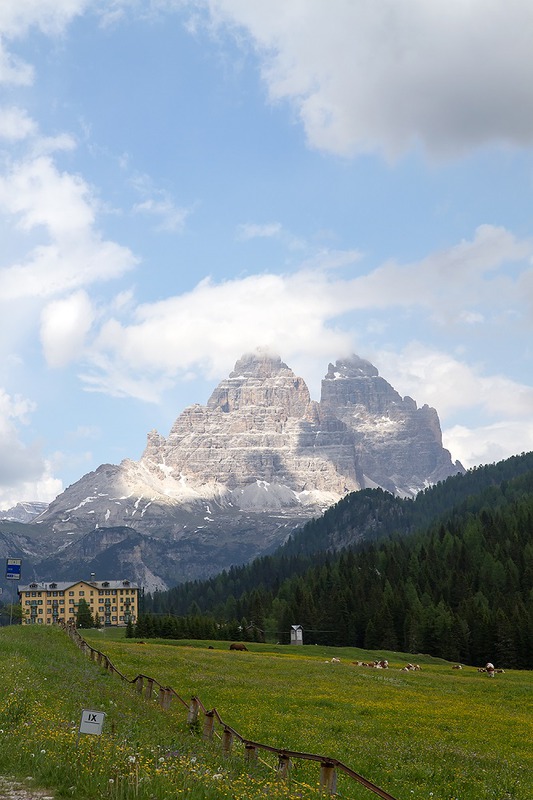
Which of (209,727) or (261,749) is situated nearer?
(261,749)

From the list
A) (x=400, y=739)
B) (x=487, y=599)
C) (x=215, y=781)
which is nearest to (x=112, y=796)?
(x=215, y=781)

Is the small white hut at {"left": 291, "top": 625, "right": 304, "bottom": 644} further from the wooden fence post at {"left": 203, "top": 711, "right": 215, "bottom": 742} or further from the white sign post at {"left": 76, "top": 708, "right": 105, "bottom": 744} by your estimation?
the white sign post at {"left": 76, "top": 708, "right": 105, "bottom": 744}

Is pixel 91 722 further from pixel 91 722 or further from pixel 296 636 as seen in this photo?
pixel 296 636

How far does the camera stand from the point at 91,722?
1639 centimetres

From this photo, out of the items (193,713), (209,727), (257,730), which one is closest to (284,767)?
(209,727)

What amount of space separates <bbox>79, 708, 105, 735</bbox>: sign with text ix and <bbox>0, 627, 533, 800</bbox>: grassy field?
857 millimetres

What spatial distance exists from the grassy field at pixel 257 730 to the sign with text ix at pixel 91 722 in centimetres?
86

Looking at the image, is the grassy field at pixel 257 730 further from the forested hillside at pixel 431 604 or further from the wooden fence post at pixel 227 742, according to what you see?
the forested hillside at pixel 431 604

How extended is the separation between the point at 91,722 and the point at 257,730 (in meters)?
16.3

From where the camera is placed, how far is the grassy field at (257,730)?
16.8m

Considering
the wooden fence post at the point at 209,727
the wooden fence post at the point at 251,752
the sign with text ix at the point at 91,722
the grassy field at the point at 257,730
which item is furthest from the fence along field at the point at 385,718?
the sign with text ix at the point at 91,722

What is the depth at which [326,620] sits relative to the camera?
158875mm

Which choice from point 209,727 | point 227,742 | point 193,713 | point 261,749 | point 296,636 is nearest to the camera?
point 227,742

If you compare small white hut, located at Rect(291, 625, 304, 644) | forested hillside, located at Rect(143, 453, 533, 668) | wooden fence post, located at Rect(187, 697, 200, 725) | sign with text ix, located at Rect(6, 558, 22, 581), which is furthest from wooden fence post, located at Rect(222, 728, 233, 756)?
small white hut, located at Rect(291, 625, 304, 644)
